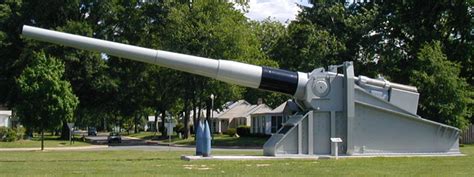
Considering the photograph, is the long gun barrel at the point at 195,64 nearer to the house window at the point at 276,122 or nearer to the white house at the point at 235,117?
the house window at the point at 276,122

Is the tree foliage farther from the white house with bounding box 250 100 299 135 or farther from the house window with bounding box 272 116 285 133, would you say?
the house window with bounding box 272 116 285 133

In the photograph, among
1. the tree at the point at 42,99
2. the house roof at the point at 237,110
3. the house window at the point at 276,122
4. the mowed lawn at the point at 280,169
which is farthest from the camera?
the house roof at the point at 237,110

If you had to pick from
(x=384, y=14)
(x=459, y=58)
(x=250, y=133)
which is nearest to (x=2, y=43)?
(x=250, y=133)

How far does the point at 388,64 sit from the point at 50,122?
25.5 metres

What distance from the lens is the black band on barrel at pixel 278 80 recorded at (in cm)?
2164

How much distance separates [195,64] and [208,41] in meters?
34.0

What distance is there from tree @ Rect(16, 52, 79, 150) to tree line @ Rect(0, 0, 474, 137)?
6.88m

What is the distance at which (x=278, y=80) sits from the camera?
21.8m

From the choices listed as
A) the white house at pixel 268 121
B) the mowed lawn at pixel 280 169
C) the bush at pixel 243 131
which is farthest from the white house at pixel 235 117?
the mowed lawn at pixel 280 169

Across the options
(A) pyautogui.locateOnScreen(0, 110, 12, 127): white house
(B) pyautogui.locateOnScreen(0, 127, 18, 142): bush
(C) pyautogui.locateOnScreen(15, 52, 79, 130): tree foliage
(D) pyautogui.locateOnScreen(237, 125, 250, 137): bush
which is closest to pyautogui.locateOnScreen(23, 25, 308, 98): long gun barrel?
(C) pyautogui.locateOnScreen(15, 52, 79, 130): tree foliage

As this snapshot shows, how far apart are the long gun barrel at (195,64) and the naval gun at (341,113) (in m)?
0.03

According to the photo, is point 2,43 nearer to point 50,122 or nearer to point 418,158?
point 50,122

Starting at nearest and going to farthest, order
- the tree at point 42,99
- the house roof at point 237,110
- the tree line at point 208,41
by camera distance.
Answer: the tree at point 42,99 → the tree line at point 208,41 → the house roof at point 237,110

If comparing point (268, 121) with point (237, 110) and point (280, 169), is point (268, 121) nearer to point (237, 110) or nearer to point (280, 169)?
point (237, 110)
